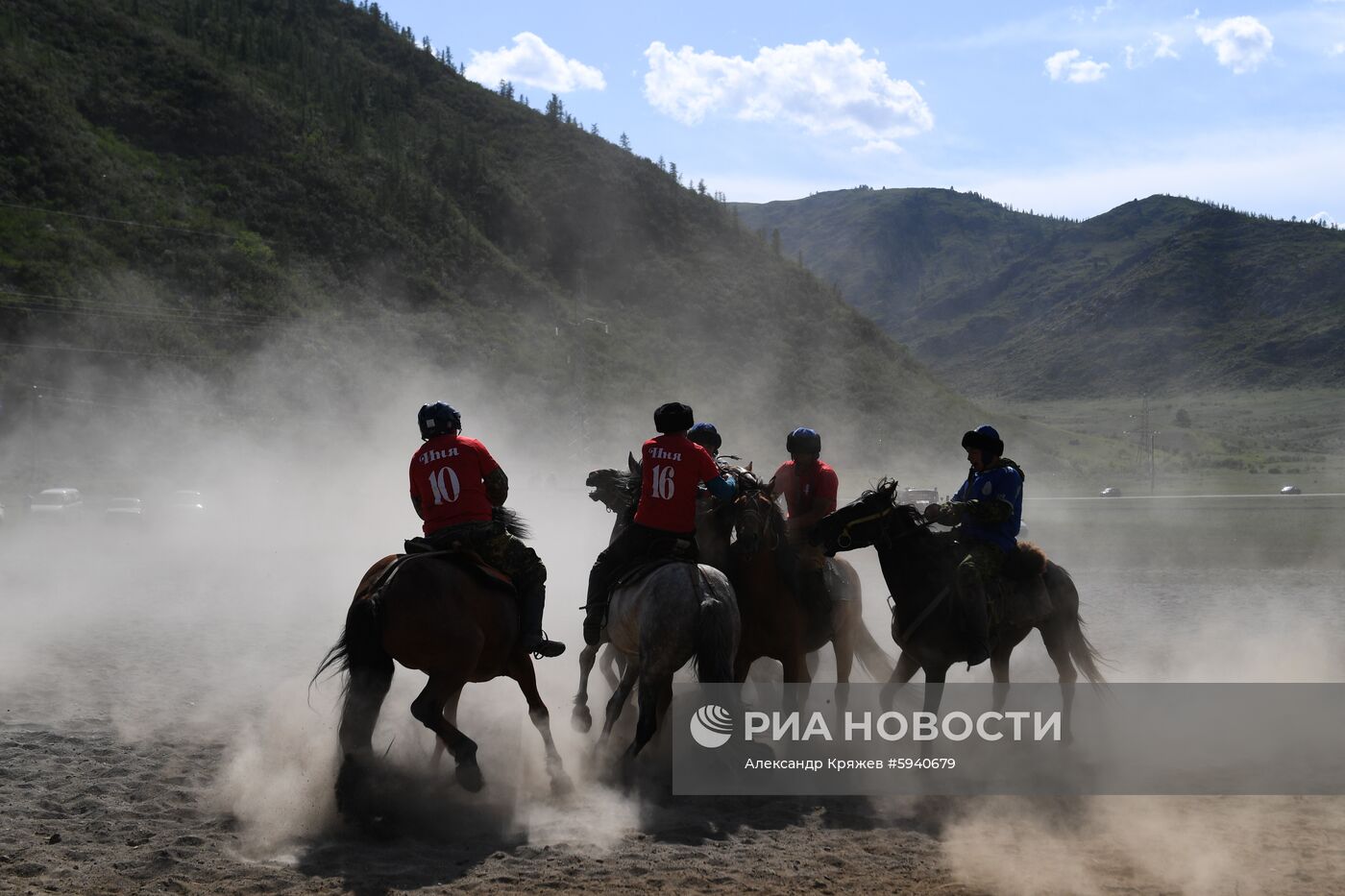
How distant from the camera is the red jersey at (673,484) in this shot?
9.53 metres

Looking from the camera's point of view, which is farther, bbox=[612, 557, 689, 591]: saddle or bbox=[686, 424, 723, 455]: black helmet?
bbox=[686, 424, 723, 455]: black helmet

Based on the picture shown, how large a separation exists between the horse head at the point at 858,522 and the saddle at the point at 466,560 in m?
2.55

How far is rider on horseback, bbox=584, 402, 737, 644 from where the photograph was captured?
9508 millimetres

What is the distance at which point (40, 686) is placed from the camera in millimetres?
12664

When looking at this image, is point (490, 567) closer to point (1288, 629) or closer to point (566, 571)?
point (1288, 629)

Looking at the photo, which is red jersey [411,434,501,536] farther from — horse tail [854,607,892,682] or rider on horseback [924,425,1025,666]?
horse tail [854,607,892,682]

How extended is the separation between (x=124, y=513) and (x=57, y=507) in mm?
2658

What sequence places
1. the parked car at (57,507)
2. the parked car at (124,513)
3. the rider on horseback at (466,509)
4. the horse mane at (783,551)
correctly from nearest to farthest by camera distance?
1. the rider on horseback at (466,509)
2. the horse mane at (783,551)
3. the parked car at (124,513)
4. the parked car at (57,507)

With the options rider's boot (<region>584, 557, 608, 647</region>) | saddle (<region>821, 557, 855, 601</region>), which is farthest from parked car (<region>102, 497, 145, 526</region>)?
saddle (<region>821, 557, 855, 601</region>)

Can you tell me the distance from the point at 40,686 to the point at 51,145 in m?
70.1

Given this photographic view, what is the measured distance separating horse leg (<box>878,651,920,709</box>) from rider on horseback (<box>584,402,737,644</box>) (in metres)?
1.96

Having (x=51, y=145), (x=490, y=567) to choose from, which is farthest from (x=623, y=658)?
(x=51, y=145)

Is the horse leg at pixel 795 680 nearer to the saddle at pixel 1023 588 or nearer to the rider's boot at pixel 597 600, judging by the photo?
the rider's boot at pixel 597 600

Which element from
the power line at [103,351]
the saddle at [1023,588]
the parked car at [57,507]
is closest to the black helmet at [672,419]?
the saddle at [1023,588]
